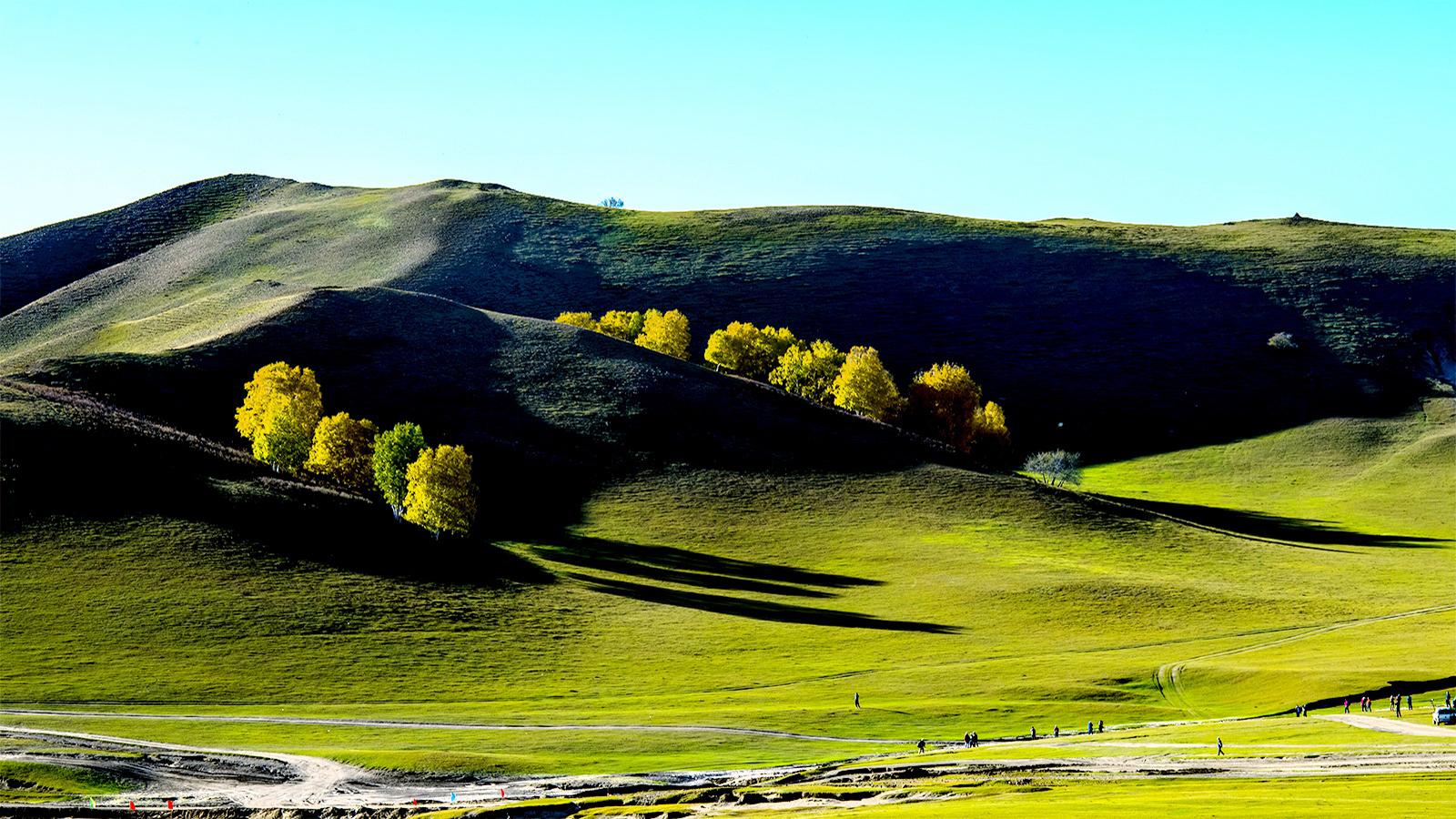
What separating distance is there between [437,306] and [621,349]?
89.9 ft

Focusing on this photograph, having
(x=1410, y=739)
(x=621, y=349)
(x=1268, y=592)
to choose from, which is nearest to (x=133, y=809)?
(x=1410, y=739)

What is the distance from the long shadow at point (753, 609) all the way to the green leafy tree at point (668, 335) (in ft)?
278

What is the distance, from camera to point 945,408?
17475 centimetres

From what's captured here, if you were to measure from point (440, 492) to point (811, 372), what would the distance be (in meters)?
73.0

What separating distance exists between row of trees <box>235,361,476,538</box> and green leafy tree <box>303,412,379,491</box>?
0.28 feet

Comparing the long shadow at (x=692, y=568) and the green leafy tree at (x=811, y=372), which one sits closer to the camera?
the long shadow at (x=692, y=568)

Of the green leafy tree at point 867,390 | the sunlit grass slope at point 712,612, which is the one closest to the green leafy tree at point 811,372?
the green leafy tree at point 867,390

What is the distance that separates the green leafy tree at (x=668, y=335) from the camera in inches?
7564

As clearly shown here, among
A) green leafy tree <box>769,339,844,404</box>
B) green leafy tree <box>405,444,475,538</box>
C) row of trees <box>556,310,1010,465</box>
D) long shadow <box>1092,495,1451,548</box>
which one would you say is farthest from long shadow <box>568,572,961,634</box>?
green leafy tree <box>769,339,844,404</box>

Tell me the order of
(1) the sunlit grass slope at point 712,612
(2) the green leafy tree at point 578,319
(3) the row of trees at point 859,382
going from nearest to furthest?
1. (1) the sunlit grass slope at point 712,612
2. (3) the row of trees at point 859,382
3. (2) the green leafy tree at point 578,319

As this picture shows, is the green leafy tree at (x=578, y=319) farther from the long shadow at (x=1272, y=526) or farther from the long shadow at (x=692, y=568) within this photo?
the long shadow at (x=1272, y=526)

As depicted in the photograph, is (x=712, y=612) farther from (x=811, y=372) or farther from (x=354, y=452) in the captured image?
(x=811, y=372)

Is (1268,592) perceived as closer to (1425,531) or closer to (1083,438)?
(1425,531)

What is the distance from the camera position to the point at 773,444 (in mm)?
147625
